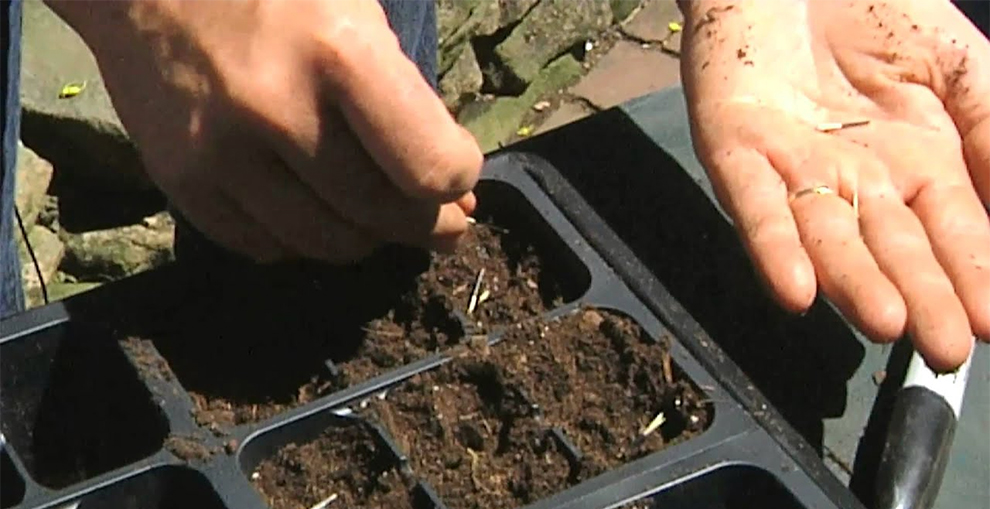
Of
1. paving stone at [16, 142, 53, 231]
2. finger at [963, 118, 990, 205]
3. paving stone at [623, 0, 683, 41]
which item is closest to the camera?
finger at [963, 118, 990, 205]

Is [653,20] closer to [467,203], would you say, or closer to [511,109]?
[511,109]

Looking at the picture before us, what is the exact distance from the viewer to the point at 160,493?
85 centimetres

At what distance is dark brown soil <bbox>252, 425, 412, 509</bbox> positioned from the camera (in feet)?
2.87

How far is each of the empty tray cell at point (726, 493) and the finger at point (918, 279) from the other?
14 centimetres

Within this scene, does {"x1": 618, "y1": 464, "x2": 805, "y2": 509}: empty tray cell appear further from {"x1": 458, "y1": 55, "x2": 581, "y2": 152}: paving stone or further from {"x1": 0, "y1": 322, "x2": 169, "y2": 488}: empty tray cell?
{"x1": 458, "y1": 55, "x2": 581, "y2": 152}: paving stone

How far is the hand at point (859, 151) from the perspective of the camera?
0.90m

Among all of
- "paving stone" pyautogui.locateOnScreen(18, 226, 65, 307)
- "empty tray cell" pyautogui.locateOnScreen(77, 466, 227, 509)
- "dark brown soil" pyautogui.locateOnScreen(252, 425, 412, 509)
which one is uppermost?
"empty tray cell" pyautogui.locateOnScreen(77, 466, 227, 509)

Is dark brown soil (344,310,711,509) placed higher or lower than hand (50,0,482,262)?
lower

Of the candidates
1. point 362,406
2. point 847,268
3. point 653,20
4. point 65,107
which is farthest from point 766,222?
point 653,20

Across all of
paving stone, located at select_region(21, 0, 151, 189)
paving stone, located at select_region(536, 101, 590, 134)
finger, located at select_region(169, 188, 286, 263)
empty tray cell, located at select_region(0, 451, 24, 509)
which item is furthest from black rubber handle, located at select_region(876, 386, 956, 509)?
paving stone, located at select_region(536, 101, 590, 134)

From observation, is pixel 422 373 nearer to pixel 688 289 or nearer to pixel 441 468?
pixel 441 468

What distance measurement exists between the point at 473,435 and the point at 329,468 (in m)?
0.10

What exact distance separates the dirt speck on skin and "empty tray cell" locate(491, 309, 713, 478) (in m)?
0.20

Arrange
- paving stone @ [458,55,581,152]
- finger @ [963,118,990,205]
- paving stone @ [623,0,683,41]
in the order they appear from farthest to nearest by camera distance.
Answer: paving stone @ [623,0,683,41] → paving stone @ [458,55,581,152] → finger @ [963,118,990,205]
